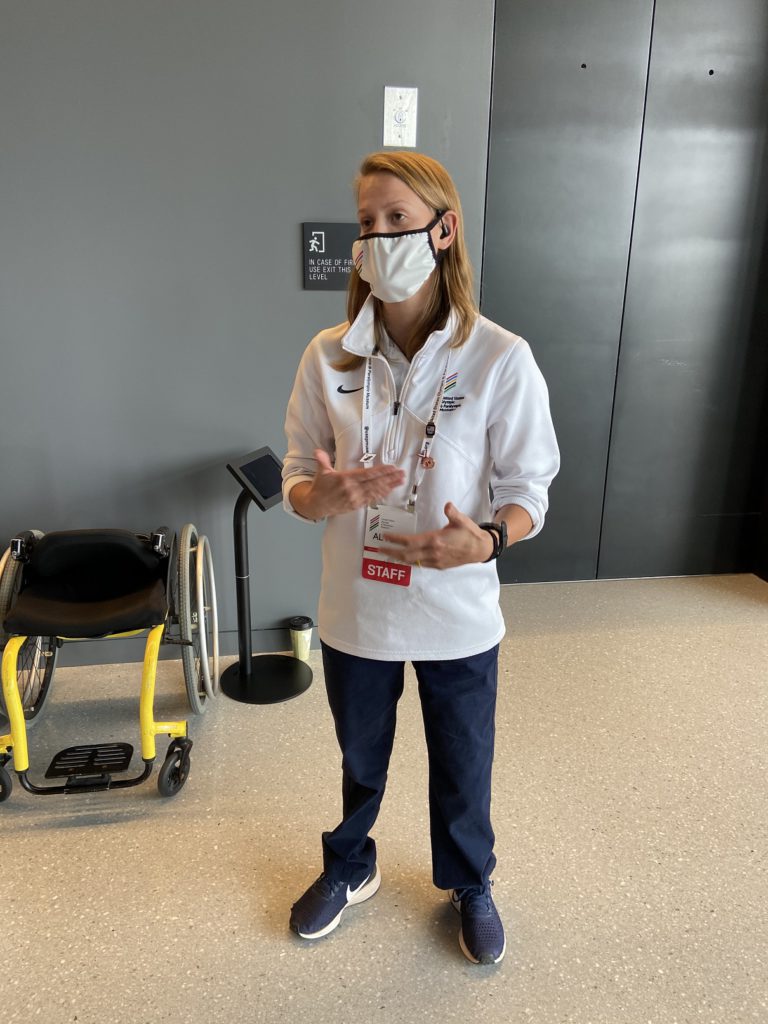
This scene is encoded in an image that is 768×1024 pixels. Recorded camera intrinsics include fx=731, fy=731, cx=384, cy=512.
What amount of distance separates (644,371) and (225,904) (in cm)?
307

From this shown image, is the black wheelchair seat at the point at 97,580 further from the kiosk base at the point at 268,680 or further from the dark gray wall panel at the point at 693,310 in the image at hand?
the dark gray wall panel at the point at 693,310

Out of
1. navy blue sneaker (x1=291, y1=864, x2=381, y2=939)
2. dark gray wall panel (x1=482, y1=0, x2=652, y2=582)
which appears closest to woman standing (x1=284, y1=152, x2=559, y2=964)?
navy blue sneaker (x1=291, y1=864, x2=381, y2=939)

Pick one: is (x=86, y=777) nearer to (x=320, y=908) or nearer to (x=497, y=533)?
(x=320, y=908)

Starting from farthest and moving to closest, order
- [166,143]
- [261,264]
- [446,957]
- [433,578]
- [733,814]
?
[261,264] < [166,143] < [733,814] < [446,957] < [433,578]

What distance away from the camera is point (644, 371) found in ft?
12.2

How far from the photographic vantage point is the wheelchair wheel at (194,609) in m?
2.30

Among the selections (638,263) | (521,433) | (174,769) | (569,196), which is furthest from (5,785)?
(638,263)

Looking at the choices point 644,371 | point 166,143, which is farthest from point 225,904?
point 644,371

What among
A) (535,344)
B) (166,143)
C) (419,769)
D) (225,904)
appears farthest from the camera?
(535,344)

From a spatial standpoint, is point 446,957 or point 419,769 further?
point 419,769

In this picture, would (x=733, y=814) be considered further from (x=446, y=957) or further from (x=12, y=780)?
(x=12, y=780)

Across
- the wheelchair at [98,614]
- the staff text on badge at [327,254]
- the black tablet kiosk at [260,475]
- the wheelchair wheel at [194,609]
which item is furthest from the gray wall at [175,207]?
the wheelchair at [98,614]

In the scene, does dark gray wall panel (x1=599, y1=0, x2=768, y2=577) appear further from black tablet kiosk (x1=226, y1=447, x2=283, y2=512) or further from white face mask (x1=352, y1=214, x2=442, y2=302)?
white face mask (x1=352, y1=214, x2=442, y2=302)

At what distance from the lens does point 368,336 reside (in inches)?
55.9
